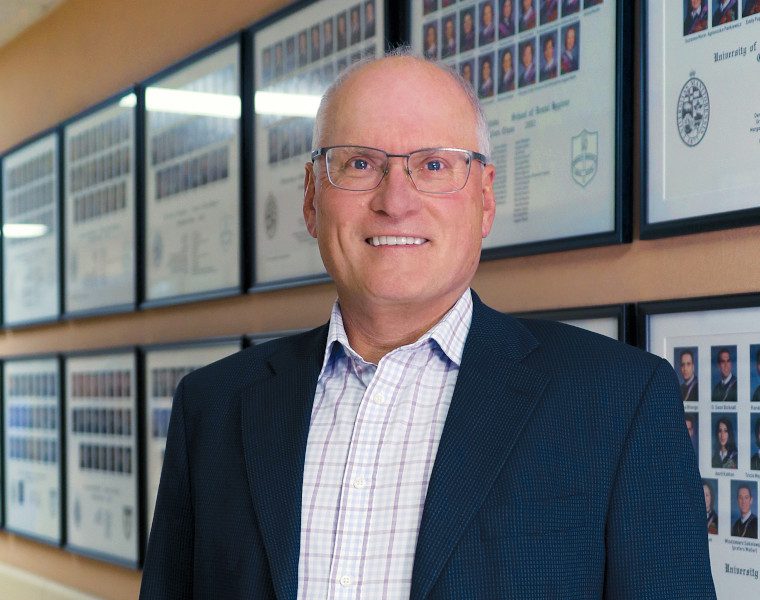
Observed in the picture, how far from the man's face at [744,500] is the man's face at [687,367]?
21cm

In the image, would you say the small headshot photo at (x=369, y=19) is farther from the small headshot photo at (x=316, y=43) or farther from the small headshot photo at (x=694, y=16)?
the small headshot photo at (x=694, y=16)

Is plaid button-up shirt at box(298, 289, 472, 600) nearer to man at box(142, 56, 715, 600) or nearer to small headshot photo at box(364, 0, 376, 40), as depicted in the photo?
man at box(142, 56, 715, 600)

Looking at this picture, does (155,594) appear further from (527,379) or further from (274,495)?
(527,379)

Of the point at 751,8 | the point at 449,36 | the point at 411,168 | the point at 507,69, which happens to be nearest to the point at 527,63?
the point at 507,69

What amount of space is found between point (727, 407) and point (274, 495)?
2.53ft

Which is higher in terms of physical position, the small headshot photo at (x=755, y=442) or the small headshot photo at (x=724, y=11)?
the small headshot photo at (x=724, y=11)

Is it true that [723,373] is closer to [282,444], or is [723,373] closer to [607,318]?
[607,318]

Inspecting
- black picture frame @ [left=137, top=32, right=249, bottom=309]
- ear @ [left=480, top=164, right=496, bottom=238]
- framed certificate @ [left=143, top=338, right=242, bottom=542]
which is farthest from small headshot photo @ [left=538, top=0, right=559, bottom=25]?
framed certificate @ [left=143, top=338, right=242, bottom=542]

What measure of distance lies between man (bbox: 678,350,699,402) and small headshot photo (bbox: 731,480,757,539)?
0.16 meters

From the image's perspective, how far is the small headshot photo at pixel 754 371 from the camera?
1.64 metres

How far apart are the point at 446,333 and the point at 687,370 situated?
56 cm

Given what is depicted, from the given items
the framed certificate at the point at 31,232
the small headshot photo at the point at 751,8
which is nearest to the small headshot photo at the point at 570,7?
the small headshot photo at the point at 751,8

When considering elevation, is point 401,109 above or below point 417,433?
above

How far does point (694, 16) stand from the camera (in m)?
1.76
